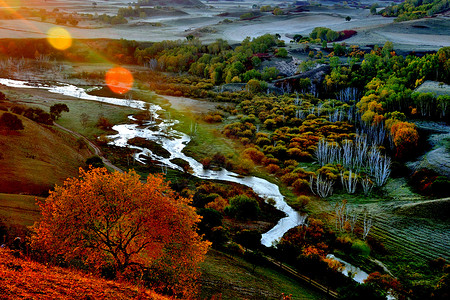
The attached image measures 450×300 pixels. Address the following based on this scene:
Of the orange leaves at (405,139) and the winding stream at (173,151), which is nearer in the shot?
the winding stream at (173,151)

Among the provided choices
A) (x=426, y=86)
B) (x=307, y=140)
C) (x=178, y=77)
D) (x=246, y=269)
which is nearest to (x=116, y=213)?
(x=246, y=269)

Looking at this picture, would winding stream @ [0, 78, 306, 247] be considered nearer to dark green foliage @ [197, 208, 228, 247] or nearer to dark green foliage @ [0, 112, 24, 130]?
dark green foliage @ [197, 208, 228, 247]

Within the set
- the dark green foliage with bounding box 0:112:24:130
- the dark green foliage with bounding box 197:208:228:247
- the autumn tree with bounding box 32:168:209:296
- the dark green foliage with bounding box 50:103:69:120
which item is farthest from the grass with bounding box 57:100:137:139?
the autumn tree with bounding box 32:168:209:296

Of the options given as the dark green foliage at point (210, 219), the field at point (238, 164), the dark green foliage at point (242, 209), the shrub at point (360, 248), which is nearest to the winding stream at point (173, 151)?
the field at point (238, 164)

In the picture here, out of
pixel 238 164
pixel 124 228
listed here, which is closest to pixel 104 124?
pixel 238 164

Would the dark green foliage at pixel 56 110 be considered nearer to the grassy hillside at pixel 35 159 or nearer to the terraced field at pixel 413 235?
the grassy hillside at pixel 35 159

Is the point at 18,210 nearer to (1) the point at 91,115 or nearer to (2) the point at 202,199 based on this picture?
(2) the point at 202,199
